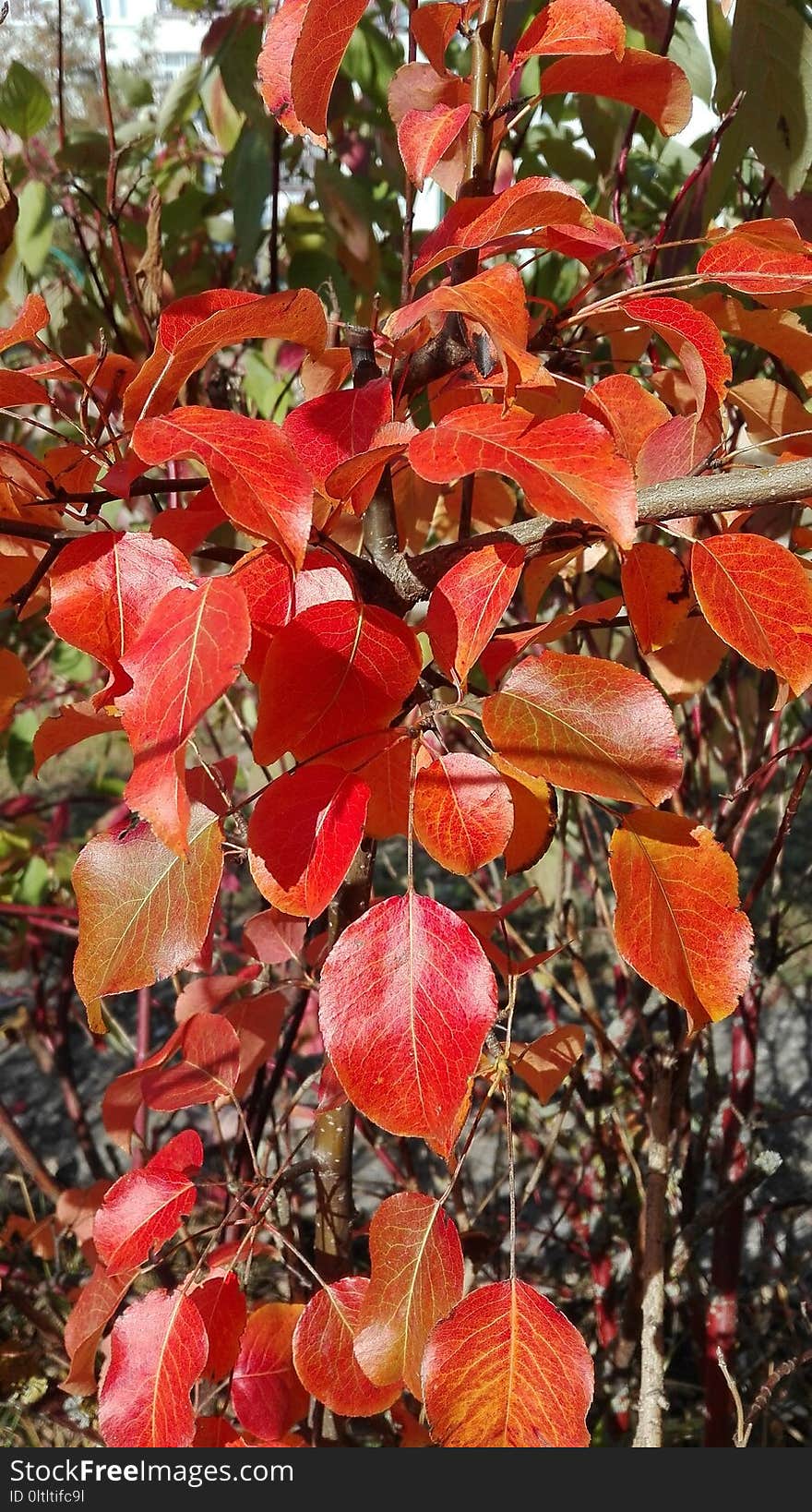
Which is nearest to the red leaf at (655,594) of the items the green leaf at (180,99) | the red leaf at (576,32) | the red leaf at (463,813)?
the red leaf at (463,813)

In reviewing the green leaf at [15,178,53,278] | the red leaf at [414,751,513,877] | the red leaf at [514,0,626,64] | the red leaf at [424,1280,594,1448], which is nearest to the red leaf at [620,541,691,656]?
the red leaf at [414,751,513,877]

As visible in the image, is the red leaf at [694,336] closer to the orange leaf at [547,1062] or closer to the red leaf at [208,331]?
the red leaf at [208,331]

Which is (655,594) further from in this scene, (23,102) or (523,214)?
(23,102)

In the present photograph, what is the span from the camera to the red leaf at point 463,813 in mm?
444

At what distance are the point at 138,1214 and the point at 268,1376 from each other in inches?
6.7

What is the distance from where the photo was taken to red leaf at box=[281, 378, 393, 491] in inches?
17.7

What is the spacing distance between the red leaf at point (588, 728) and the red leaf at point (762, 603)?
48 mm

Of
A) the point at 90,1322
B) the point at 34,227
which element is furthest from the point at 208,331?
the point at 34,227

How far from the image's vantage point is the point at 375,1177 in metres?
1.82

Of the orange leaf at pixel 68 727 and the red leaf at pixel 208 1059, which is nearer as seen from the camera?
the orange leaf at pixel 68 727

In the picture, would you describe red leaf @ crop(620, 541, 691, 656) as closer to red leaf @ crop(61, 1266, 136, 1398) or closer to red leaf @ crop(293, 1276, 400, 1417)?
red leaf @ crop(293, 1276, 400, 1417)

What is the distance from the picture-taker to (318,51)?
452mm

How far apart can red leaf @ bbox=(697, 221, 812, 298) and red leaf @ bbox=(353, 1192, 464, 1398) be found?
449mm

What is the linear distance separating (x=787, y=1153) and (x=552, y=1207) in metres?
0.40
